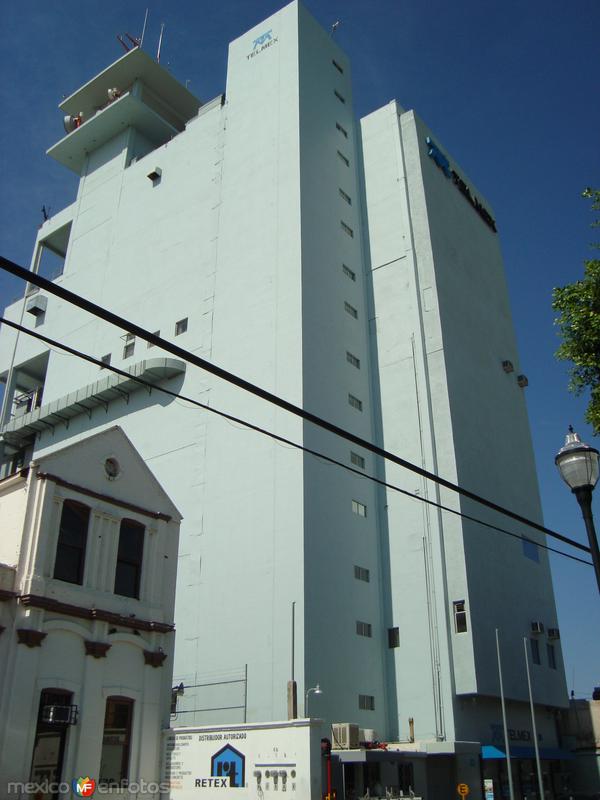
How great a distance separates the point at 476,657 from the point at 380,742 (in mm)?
5467

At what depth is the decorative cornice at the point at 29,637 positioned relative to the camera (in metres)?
19.1

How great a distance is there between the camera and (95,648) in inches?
809

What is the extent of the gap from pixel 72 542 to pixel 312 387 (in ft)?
56.5

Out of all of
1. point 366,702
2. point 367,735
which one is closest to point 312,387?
point 366,702

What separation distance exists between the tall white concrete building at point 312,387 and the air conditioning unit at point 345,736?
1.46 m

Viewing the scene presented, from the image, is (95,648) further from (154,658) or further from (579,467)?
(579,467)

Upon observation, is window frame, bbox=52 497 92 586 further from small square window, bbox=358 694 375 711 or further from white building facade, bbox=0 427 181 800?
small square window, bbox=358 694 375 711

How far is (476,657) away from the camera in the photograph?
3303 centimetres

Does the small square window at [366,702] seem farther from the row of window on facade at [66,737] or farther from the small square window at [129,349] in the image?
the small square window at [129,349]

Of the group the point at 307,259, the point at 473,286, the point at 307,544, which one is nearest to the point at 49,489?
the point at 307,544

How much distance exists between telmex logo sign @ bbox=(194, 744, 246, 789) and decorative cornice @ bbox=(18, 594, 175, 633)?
3.80m

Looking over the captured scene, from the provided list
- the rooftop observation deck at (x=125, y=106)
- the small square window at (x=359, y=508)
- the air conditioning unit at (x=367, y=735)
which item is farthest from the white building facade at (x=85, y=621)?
the rooftop observation deck at (x=125, y=106)

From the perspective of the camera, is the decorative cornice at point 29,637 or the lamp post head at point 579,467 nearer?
the lamp post head at point 579,467

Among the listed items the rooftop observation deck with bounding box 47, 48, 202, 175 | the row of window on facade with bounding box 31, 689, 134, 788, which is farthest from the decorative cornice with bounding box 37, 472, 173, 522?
the rooftop observation deck with bounding box 47, 48, 202, 175
